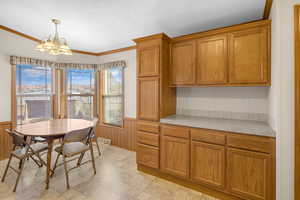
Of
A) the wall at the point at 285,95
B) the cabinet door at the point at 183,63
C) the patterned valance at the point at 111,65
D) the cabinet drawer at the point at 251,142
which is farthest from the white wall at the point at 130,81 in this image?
the wall at the point at 285,95

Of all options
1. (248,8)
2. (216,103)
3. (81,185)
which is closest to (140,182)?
(81,185)

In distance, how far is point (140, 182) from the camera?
90.3 inches

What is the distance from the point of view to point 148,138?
248 centimetres

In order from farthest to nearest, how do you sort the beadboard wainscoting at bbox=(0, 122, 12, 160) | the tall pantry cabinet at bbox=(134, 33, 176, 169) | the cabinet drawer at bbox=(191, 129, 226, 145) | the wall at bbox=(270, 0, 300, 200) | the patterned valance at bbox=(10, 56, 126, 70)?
the patterned valance at bbox=(10, 56, 126, 70)
the beadboard wainscoting at bbox=(0, 122, 12, 160)
the tall pantry cabinet at bbox=(134, 33, 176, 169)
the cabinet drawer at bbox=(191, 129, 226, 145)
the wall at bbox=(270, 0, 300, 200)

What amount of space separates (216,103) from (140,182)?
5.74ft

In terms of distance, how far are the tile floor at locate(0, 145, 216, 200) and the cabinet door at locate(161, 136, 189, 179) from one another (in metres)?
0.22

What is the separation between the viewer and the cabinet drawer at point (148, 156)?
2408 millimetres

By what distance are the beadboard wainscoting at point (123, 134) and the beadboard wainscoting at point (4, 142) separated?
185cm

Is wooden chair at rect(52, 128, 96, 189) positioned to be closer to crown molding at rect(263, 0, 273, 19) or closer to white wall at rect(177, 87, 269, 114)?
white wall at rect(177, 87, 269, 114)

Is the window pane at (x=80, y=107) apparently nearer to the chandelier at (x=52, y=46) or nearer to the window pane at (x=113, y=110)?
the window pane at (x=113, y=110)

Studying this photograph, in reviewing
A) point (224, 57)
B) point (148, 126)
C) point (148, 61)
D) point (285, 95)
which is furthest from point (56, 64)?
point (285, 95)

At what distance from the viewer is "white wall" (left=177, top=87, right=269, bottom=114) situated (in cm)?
225

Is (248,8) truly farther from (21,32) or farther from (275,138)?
(21,32)

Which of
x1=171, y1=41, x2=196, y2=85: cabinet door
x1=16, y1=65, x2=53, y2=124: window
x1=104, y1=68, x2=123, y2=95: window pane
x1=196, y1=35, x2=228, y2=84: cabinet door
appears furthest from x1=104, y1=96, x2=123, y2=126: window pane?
x1=196, y1=35, x2=228, y2=84: cabinet door
